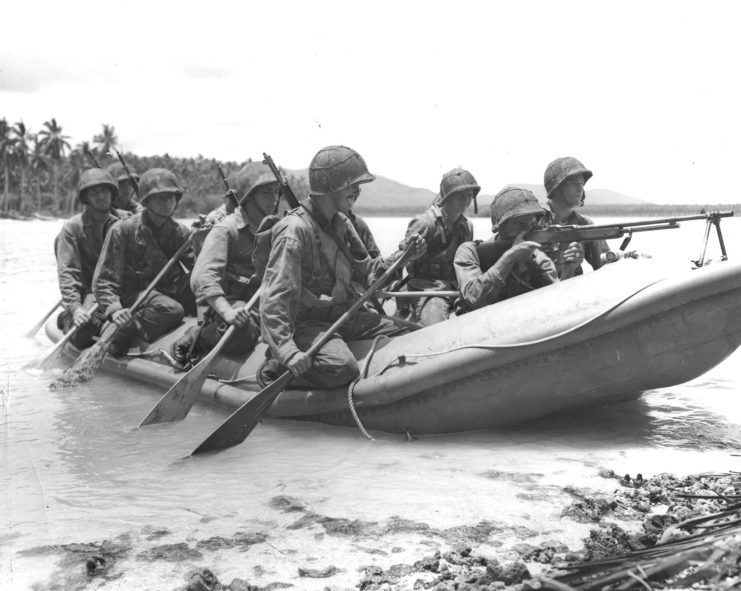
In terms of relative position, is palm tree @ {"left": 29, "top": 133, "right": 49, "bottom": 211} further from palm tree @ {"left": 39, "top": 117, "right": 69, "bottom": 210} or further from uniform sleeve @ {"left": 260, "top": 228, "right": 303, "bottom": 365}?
uniform sleeve @ {"left": 260, "top": 228, "right": 303, "bottom": 365}

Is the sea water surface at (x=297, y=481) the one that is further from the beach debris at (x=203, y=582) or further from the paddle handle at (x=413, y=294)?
the paddle handle at (x=413, y=294)

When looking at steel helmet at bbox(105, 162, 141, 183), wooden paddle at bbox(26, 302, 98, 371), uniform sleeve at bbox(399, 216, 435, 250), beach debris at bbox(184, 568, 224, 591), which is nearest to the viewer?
beach debris at bbox(184, 568, 224, 591)

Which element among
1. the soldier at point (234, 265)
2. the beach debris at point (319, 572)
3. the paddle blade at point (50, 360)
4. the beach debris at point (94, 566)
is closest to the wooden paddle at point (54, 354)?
the paddle blade at point (50, 360)

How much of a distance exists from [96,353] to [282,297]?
3.39 meters

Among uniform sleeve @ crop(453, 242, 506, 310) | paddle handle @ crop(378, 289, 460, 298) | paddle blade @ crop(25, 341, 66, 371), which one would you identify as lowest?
paddle blade @ crop(25, 341, 66, 371)

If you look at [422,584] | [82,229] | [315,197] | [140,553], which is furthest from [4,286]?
[422,584]

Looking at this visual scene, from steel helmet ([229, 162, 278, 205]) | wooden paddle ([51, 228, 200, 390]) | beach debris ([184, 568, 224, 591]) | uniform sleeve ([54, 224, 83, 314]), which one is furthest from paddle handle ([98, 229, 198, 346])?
beach debris ([184, 568, 224, 591])

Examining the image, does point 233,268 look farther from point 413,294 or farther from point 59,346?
point 59,346

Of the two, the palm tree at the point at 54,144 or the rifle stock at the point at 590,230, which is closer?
the rifle stock at the point at 590,230

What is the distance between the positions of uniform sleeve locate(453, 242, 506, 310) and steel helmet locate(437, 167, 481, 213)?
66 cm

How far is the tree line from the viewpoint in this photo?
6688 cm

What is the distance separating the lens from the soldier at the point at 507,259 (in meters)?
5.84

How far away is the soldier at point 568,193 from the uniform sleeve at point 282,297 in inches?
97.9

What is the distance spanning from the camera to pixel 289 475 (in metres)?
5.33
